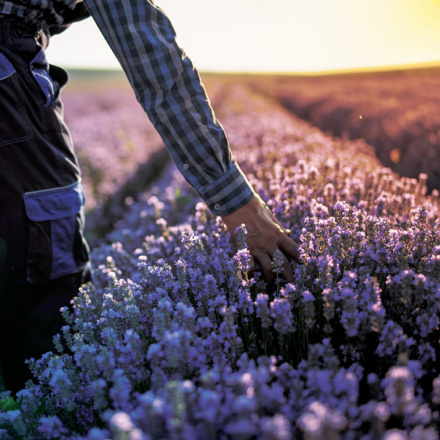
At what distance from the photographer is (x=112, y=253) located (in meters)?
3.25

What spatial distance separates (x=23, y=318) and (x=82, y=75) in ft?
275

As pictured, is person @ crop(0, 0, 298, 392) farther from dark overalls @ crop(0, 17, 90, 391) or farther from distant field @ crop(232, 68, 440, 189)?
distant field @ crop(232, 68, 440, 189)

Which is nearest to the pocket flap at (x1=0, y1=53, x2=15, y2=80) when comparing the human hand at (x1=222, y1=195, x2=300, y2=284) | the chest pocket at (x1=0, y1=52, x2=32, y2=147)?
the chest pocket at (x1=0, y1=52, x2=32, y2=147)

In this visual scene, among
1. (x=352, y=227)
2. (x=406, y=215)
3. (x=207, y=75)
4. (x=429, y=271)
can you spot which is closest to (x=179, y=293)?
(x=352, y=227)

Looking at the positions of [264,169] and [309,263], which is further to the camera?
[264,169]

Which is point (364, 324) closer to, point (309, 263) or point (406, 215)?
point (309, 263)

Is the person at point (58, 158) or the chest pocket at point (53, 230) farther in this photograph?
the chest pocket at point (53, 230)

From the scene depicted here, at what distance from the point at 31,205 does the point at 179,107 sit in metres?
0.94

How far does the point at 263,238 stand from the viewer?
6.41ft

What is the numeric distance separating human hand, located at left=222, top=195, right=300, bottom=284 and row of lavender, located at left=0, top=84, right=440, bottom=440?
3.0 inches

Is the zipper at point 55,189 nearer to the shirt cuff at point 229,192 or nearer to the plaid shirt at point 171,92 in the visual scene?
the plaid shirt at point 171,92

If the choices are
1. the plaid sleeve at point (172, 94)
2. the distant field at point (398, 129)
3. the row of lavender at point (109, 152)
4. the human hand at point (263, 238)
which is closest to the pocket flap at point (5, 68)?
the plaid sleeve at point (172, 94)

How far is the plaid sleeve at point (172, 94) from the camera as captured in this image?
1.86 meters

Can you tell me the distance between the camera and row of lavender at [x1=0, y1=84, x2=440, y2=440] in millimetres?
987
